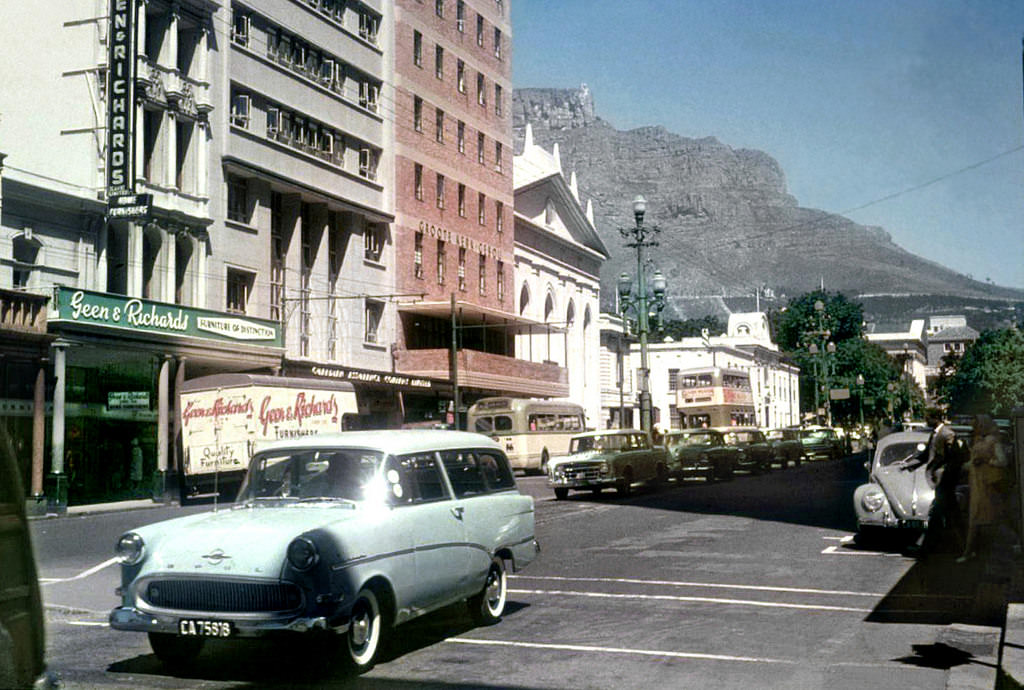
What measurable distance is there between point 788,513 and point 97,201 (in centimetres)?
2039

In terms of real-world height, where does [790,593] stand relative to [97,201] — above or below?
below

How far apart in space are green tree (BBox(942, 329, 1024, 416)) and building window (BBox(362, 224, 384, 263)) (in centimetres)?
4192

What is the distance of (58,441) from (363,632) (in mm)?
24273

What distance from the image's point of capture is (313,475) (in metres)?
9.52

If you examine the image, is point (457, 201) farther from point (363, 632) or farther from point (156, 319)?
point (363, 632)

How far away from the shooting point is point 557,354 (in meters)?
76.0

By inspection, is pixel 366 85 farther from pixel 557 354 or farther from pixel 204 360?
pixel 557 354

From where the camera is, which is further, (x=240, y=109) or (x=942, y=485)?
(x=240, y=109)

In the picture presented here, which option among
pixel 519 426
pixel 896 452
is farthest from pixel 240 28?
pixel 896 452

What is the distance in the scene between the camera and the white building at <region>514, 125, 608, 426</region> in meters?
69.6

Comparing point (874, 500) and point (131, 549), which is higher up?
point (131, 549)

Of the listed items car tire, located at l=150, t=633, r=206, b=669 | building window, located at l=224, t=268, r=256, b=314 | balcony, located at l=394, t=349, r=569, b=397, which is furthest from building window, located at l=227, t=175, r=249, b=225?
car tire, located at l=150, t=633, r=206, b=669

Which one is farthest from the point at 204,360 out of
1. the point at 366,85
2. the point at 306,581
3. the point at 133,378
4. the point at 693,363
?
the point at 693,363

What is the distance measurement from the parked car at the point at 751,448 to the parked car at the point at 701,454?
9.68 feet
